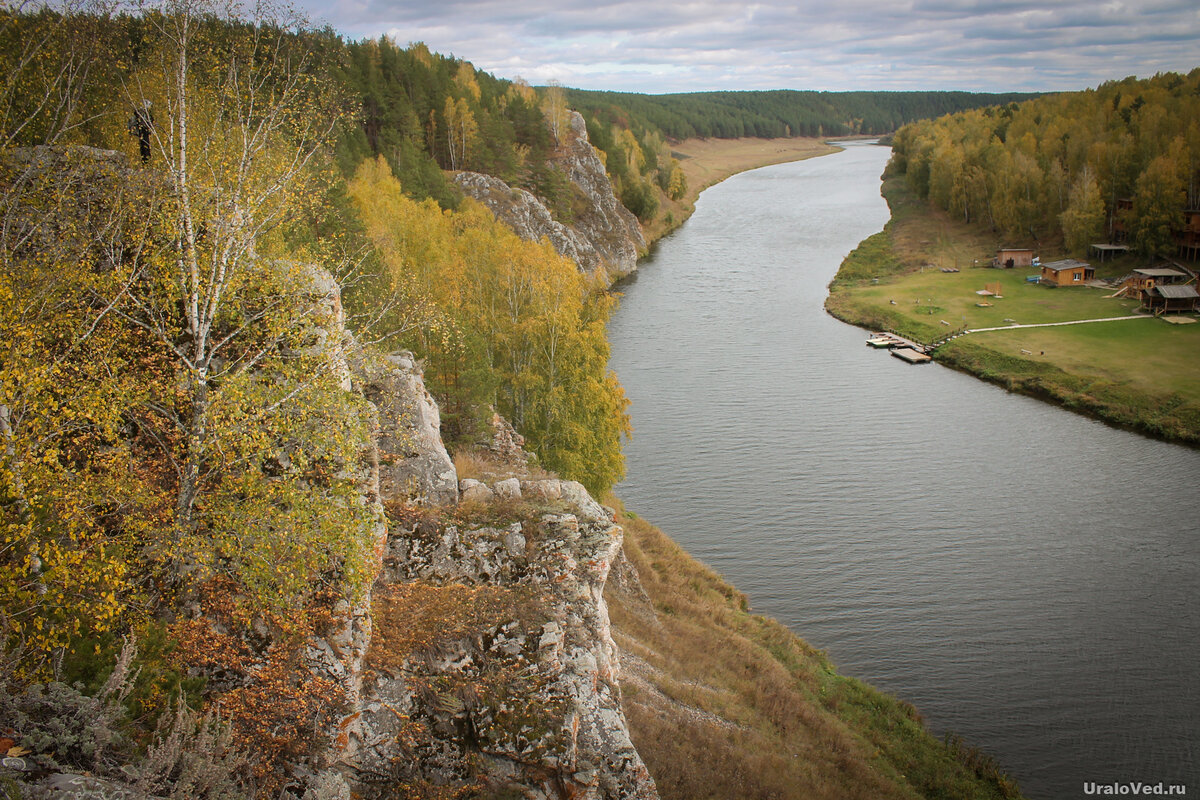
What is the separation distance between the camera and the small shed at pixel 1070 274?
77750 millimetres

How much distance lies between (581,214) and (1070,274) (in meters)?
54.6

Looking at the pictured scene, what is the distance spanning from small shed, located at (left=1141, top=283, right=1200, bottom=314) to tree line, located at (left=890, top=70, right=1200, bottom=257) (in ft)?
46.4

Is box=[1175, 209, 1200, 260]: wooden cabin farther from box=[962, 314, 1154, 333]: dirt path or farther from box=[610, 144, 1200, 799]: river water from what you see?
box=[610, 144, 1200, 799]: river water

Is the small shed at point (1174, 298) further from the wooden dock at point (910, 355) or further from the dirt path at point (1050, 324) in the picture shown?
the wooden dock at point (910, 355)

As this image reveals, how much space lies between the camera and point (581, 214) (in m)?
93.2

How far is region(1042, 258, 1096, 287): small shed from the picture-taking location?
77750 mm

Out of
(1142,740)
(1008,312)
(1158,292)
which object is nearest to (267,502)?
(1142,740)

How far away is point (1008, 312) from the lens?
2753 inches

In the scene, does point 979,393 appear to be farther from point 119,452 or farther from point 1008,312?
point 119,452

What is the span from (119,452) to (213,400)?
160cm

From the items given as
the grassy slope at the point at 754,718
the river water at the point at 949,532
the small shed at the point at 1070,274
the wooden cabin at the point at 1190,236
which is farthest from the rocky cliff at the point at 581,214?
the wooden cabin at the point at 1190,236

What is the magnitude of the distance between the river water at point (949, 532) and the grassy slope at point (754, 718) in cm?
172

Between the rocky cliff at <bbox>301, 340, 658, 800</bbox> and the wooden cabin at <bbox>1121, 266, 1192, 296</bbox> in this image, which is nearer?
the rocky cliff at <bbox>301, 340, 658, 800</bbox>

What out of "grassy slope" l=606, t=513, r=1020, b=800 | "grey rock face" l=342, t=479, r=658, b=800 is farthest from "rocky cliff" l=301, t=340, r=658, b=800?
"grassy slope" l=606, t=513, r=1020, b=800
